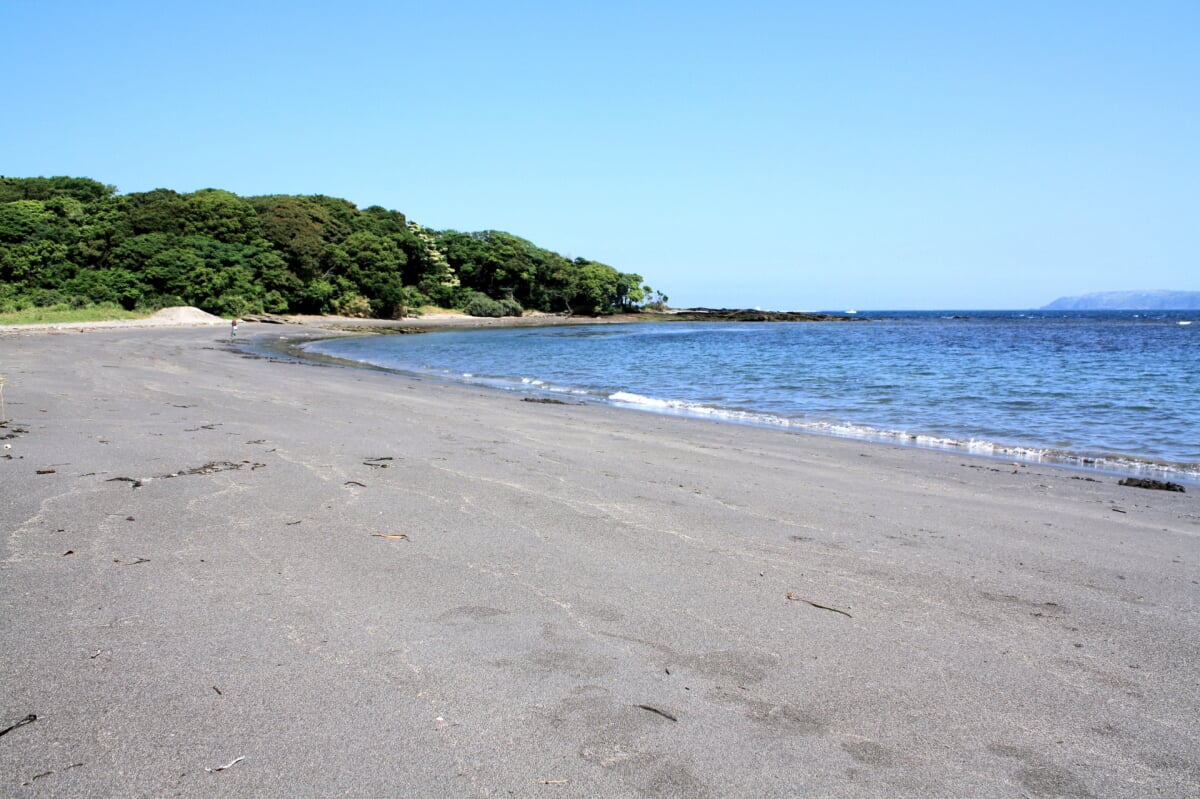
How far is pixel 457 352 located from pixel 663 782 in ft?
113

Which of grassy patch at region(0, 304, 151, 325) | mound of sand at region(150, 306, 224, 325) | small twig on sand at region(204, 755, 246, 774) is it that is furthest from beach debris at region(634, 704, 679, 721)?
mound of sand at region(150, 306, 224, 325)

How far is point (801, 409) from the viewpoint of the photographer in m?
16.4

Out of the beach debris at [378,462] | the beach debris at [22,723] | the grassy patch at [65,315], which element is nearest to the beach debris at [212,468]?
the beach debris at [378,462]

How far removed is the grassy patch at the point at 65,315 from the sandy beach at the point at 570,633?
114ft

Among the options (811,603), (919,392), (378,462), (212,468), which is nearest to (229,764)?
(811,603)

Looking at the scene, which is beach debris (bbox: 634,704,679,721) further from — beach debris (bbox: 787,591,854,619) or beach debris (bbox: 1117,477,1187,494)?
beach debris (bbox: 1117,477,1187,494)

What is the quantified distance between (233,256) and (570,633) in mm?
57341

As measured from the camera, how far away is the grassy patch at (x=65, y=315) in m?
35.4

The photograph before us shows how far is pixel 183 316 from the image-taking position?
4478 cm

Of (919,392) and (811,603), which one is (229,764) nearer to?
(811,603)

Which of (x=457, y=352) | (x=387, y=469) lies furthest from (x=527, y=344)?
(x=387, y=469)

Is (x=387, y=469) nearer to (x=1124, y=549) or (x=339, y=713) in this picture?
(x=339, y=713)

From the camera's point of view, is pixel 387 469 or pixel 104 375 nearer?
pixel 387 469

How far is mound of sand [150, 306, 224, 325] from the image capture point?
43844 mm
